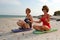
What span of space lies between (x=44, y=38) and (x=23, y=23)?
5.81ft

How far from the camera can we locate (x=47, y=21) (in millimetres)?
6523

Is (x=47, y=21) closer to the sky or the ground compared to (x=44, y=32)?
closer to the sky

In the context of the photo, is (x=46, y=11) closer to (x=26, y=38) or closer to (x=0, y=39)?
(x=26, y=38)

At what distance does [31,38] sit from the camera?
5.53m

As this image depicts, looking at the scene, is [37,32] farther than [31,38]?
Yes

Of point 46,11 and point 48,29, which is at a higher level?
point 46,11

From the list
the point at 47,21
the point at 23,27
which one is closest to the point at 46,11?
the point at 47,21

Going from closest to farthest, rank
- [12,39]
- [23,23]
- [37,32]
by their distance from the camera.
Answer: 1. [12,39]
2. [37,32]
3. [23,23]

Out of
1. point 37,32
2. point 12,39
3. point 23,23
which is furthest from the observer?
point 23,23

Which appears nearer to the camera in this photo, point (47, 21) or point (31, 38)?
point (31, 38)

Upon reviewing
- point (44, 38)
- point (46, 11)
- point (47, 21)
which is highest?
point (46, 11)

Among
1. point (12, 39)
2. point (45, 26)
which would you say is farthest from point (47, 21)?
point (12, 39)

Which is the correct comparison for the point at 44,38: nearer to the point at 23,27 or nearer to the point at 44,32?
the point at 44,32

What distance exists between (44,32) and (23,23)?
1.08m
